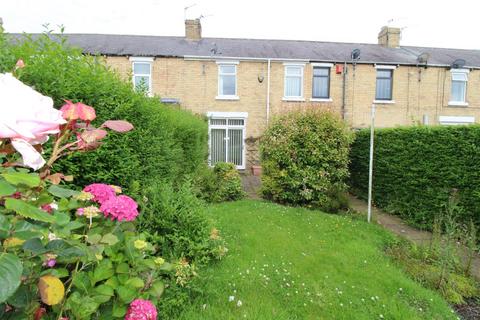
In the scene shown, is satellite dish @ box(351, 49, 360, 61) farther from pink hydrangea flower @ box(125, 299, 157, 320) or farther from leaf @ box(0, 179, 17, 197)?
leaf @ box(0, 179, 17, 197)

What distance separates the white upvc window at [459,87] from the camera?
14.7 meters

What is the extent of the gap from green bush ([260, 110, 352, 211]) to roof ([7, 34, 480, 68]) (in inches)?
306

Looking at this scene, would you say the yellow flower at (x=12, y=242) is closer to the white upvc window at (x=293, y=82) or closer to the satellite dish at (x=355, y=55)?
the white upvc window at (x=293, y=82)

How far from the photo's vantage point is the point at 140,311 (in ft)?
5.20

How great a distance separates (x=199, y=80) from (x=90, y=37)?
23.7 feet

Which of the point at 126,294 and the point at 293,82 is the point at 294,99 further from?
the point at 126,294

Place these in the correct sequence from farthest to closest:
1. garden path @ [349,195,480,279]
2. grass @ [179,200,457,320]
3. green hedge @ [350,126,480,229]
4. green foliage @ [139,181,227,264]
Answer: green hedge @ [350,126,480,229] < garden path @ [349,195,480,279] < green foliage @ [139,181,227,264] < grass @ [179,200,457,320]

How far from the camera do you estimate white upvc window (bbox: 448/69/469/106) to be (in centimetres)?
1470

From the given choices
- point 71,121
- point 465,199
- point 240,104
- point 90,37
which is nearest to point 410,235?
point 465,199

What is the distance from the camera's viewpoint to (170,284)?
279cm

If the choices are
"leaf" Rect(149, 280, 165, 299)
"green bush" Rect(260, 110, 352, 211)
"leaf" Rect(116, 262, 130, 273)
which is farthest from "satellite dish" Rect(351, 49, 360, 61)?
"leaf" Rect(116, 262, 130, 273)

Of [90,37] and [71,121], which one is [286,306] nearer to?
[71,121]

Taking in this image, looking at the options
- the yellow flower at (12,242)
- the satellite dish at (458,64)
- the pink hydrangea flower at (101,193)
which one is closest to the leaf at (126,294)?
the pink hydrangea flower at (101,193)

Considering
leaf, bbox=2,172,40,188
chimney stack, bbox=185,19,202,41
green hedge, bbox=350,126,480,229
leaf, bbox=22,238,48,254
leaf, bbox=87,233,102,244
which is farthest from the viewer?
chimney stack, bbox=185,19,202,41
